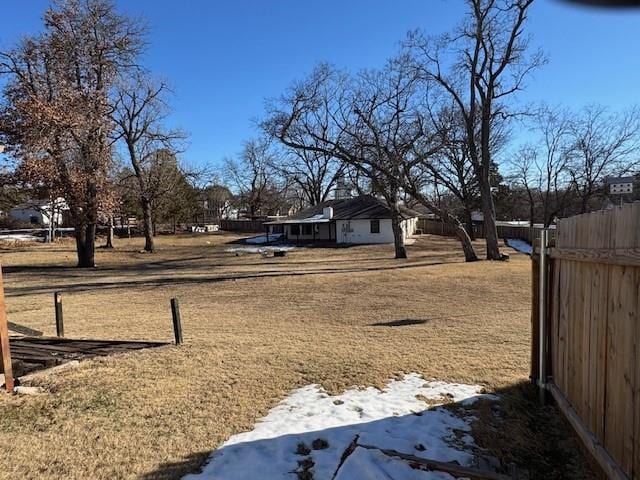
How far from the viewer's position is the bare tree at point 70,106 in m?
21.1

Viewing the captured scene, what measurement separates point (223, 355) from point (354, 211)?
36795 millimetres

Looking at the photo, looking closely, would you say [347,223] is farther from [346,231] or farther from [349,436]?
[349,436]

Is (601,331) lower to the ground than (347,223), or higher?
lower

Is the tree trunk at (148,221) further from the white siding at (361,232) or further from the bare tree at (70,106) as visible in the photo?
the white siding at (361,232)

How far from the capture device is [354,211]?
42.8m

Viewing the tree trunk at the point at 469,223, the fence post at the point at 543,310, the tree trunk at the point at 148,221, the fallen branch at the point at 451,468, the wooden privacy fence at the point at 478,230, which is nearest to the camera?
the fallen branch at the point at 451,468

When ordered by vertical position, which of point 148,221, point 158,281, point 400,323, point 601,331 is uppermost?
point 148,221

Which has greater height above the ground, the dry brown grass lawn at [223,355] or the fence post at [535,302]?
the fence post at [535,302]

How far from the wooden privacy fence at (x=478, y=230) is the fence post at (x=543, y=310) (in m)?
32.1

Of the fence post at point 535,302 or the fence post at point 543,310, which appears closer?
the fence post at point 543,310

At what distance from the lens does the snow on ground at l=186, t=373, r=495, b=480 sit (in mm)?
3248

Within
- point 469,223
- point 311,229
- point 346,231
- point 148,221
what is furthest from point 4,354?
point 469,223

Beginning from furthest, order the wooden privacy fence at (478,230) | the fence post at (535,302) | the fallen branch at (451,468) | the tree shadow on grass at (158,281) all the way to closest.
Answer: the wooden privacy fence at (478,230) < the tree shadow on grass at (158,281) < the fence post at (535,302) < the fallen branch at (451,468)

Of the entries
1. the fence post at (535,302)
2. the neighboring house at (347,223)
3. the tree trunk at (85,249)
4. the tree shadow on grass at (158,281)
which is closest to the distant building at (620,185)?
the fence post at (535,302)
